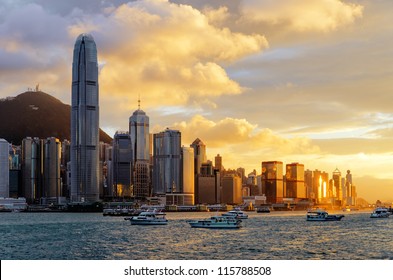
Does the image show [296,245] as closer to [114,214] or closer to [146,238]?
[146,238]

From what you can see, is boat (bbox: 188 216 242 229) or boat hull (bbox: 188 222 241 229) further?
boat (bbox: 188 216 242 229)

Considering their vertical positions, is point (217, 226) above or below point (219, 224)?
below

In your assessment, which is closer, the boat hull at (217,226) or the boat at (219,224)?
the boat hull at (217,226)

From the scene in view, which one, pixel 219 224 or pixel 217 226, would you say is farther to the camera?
pixel 219 224
